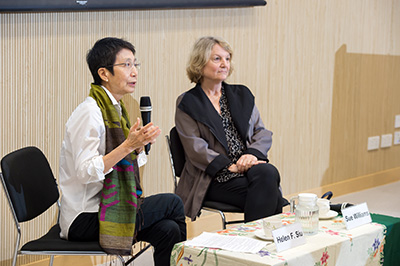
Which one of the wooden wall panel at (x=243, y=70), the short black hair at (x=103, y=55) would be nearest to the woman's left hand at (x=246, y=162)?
the wooden wall panel at (x=243, y=70)

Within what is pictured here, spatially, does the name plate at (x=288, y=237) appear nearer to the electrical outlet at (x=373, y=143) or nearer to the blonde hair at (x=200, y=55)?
the blonde hair at (x=200, y=55)

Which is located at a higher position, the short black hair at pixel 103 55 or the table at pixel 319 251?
the short black hair at pixel 103 55

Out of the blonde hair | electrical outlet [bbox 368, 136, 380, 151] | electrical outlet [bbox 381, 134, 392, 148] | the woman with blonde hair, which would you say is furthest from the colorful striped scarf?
electrical outlet [bbox 381, 134, 392, 148]

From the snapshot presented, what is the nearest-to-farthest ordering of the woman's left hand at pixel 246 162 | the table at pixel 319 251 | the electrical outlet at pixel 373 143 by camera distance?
the table at pixel 319 251, the woman's left hand at pixel 246 162, the electrical outlet at pixel 373 143

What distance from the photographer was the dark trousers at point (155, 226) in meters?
2.41

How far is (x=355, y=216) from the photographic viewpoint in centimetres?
228

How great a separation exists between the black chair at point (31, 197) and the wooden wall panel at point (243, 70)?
0.54 meters

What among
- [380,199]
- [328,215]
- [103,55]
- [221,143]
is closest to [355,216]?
[328,215]

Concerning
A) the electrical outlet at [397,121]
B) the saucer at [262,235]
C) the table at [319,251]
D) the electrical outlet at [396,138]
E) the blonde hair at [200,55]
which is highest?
the blonde hair at [200,55]

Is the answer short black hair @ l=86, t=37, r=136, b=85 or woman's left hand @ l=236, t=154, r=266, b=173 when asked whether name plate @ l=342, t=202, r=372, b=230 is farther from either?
short black hair @ l=86, t=37, r=136, b=85

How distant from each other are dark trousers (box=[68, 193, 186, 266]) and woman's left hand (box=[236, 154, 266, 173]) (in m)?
0.60

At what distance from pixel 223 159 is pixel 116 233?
908 mm

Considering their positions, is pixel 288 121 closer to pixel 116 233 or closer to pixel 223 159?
pixel 223 159

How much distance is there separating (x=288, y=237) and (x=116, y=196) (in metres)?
0.81
